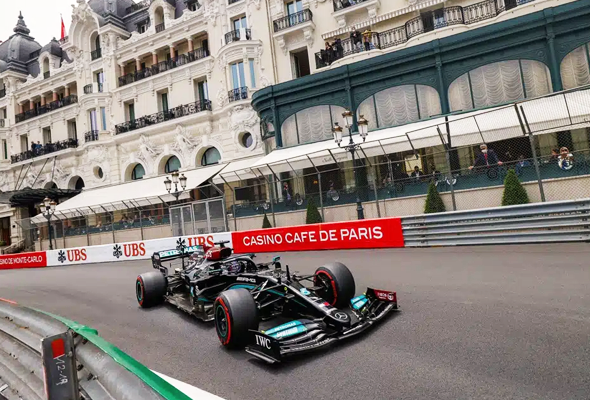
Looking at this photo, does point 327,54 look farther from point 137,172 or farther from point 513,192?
point 137,172

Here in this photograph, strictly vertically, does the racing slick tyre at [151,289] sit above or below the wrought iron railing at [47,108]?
below

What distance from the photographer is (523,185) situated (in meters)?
11.6

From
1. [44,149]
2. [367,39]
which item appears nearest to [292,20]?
[367,39]

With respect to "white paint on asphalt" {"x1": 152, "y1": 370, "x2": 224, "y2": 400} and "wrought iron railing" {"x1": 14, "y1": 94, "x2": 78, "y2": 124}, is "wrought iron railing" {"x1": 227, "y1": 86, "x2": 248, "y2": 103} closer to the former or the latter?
"wrought iron railing" {"x1": 14, "y1": 94, "x2": 78, "y2": 124}

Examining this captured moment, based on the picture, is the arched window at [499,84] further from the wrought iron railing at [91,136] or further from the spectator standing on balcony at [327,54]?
the wrought iron railing at [91,136]

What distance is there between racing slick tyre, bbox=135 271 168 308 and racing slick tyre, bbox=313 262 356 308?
279 centimetres

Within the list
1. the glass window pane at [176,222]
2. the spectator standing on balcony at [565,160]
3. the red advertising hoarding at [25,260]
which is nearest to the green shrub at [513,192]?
the spectator standing on balcony at [565,160]

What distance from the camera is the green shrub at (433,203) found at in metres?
12.6

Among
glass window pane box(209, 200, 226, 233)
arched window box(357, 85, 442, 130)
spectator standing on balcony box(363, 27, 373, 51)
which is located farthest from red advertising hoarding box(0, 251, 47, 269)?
spectator standing on balcony box(363, 27, 373, 51)

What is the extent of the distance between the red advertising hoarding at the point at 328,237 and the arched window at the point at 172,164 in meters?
16.0

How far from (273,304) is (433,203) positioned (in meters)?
9.39

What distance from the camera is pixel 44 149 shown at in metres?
35.3

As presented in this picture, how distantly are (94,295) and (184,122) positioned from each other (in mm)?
20708

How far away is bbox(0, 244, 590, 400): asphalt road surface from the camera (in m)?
2.92
